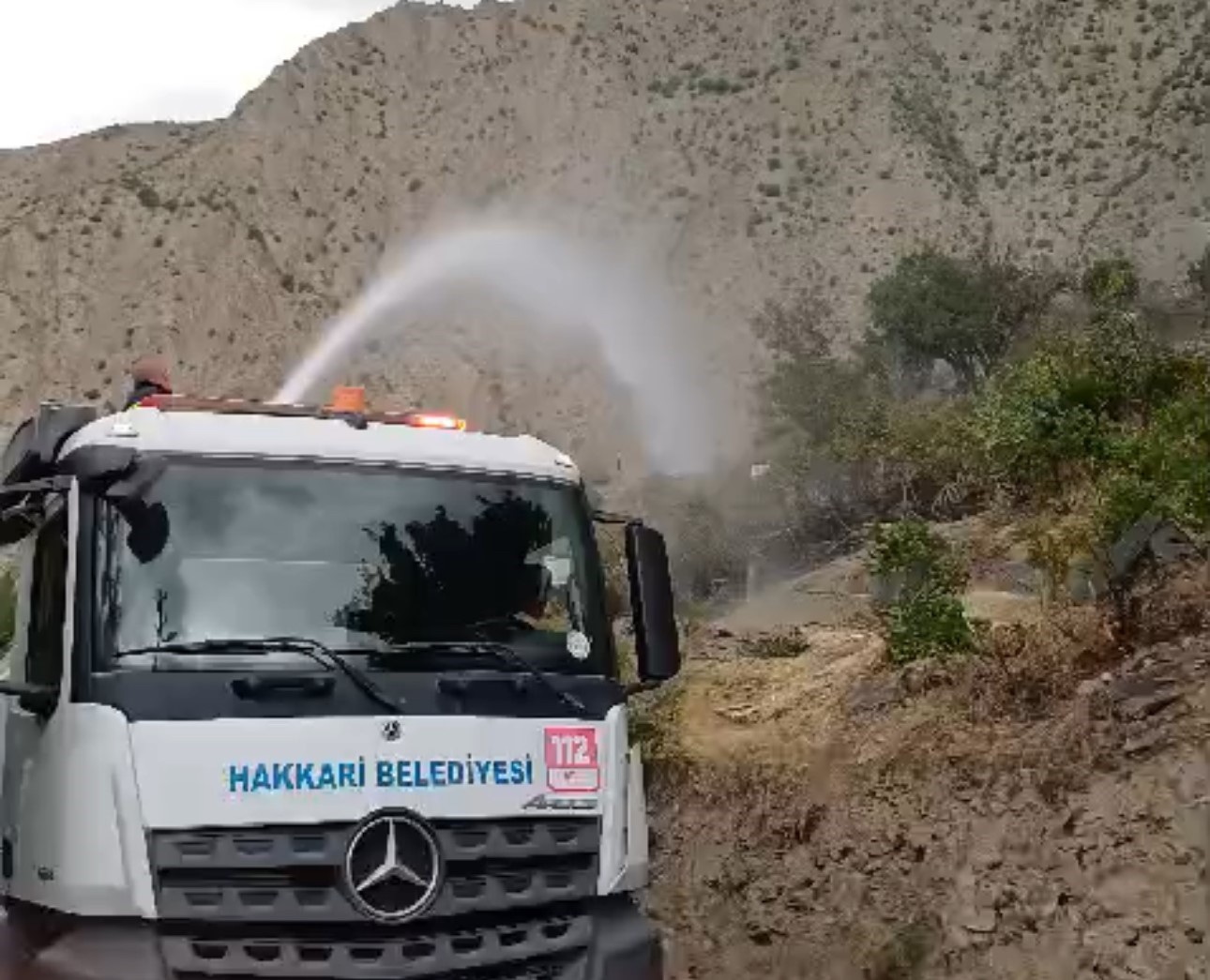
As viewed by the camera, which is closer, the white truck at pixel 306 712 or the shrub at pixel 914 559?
the white truck at pixel 306 712

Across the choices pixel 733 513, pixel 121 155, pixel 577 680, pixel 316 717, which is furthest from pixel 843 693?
pixel 121 155

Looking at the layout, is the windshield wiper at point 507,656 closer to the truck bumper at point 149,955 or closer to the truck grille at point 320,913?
the truck grille at point 320,913

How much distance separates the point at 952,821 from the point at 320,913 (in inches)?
166

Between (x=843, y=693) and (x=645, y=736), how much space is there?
1533mm

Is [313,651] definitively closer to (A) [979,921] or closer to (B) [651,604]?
(B) [651,604]

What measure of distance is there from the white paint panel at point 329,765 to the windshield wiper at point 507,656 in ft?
0.67

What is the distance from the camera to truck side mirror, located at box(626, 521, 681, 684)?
625 cm

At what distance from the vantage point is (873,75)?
5775cm

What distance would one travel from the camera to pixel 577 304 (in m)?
59.1

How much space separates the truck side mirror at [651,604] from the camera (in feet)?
20.5

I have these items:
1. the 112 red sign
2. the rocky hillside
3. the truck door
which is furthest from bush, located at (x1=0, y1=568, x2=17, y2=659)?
the rocky hillside

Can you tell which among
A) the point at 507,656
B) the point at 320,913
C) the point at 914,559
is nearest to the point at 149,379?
the point at 507,656

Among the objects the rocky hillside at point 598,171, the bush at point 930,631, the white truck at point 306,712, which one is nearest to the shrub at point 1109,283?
the bush at point 930,631

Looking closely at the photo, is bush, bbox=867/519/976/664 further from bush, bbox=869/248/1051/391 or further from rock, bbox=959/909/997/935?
bush, bbox=869/248/1051/391
